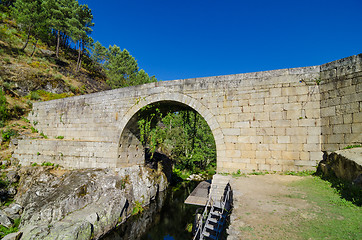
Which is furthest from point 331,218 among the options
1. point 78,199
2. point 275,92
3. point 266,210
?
point 78,199

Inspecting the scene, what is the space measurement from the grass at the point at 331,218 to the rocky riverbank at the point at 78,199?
6.37m

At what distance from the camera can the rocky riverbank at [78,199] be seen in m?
6.24

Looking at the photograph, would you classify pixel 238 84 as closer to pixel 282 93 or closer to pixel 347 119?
pixel 282 93

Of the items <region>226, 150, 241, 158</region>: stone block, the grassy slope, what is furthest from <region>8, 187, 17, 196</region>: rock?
<region>226, 150, 241, 158</region>: stone block

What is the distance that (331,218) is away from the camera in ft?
9.34

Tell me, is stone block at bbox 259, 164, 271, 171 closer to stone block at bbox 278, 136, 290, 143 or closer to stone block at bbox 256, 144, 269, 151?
stone block at bbox 256, 144, 269, 151

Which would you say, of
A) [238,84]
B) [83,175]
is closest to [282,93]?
[238,84]

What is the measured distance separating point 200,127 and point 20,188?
14.8m

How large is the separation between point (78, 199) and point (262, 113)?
7.73 meters

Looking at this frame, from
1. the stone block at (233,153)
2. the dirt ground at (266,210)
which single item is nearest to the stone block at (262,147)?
the stone block at (233,153)

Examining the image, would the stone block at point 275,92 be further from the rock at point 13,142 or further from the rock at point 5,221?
the rock at point 13,142

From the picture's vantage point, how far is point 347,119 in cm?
528

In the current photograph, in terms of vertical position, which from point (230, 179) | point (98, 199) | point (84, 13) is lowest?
point (98, 199)

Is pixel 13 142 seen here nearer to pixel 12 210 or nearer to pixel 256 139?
pixel 12 210
